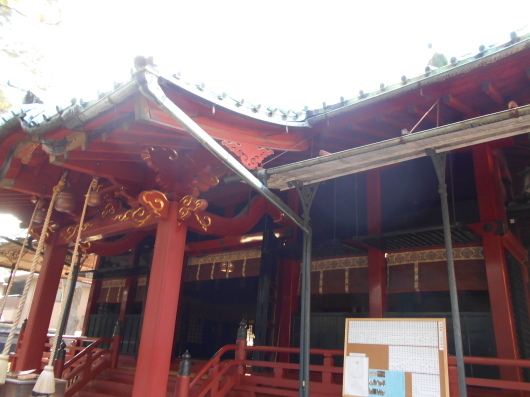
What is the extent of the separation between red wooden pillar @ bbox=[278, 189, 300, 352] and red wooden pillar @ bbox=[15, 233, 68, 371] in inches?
164

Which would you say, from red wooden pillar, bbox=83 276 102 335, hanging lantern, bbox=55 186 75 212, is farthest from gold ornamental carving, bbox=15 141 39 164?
red wooden pillar, bbox=83 276 102 335

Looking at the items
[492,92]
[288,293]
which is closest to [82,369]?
[288,293]

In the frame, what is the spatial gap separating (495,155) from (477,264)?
6.02 ft

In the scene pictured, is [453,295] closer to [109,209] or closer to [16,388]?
[16,388]

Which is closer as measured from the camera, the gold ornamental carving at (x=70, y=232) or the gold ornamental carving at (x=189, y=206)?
the gold ornamental carving at (x=189, y=206)

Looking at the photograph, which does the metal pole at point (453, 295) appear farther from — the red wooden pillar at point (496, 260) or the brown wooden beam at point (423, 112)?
the red wooden pillar at point (496, 260)

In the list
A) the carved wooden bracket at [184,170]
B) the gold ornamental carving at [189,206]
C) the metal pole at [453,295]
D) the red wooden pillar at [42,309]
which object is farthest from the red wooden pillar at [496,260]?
the red wooden pillar at [42,309]

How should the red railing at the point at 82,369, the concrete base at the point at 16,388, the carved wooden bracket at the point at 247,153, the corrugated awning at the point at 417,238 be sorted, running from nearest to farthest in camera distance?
the concrete base at the point at 16,388 < the carved wooden bracket at the point at 247,153 < the corrugated awning at the point at 417,238 < the red railing at the point at 82,369

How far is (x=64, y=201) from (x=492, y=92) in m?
6.01

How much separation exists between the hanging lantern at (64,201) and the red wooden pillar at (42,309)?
5.05 feet

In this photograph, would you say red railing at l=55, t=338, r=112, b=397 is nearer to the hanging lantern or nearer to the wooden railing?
the wooden railing

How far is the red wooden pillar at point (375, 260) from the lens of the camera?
6.29 metres

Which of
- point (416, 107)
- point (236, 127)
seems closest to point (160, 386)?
point (236, 127)

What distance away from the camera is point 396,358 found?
164 inches
